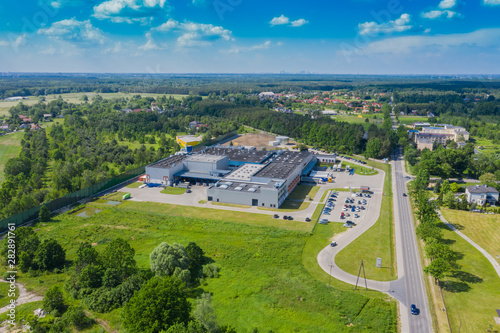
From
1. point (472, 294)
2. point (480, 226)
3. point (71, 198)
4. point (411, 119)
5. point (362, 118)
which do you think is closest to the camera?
point (472, 294)

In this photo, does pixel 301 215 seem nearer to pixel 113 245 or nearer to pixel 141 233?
pixel 141 233

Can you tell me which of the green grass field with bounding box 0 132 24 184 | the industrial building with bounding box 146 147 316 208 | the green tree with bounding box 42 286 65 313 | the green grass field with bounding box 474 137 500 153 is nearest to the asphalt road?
the industrial building with bounding box 146 147 316 208

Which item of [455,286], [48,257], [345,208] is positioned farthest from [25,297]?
[345,208]

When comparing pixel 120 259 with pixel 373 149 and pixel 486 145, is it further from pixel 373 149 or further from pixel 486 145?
pixel 486 145

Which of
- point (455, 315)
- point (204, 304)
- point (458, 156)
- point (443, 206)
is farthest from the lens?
point (458, 156)

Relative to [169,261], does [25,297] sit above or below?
below

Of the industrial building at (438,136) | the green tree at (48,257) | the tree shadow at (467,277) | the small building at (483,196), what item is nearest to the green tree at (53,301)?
the green tree at (48,257)

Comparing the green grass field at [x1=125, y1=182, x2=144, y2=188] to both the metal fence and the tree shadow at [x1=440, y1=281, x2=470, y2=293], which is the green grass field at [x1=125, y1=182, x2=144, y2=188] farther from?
the tree shadow at [x1=440, y1=281, x2=470, y2=293]

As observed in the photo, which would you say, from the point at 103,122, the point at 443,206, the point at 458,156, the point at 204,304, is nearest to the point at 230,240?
the point at 204,304
